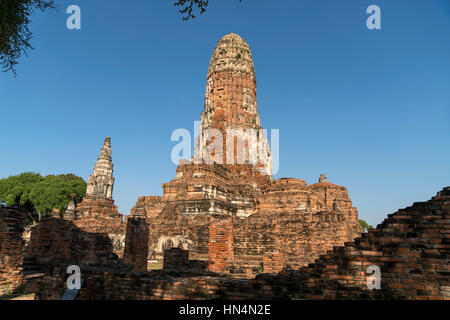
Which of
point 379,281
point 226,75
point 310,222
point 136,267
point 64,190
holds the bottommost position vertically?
point 136,267

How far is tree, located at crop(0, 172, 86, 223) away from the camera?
3506 cm

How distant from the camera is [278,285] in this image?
4566mm

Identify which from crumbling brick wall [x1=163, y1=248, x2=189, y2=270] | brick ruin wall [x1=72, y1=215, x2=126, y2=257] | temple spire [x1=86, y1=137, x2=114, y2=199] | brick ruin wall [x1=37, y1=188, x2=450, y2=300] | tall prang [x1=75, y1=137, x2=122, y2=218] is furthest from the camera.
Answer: temple spire [x1=86, y1=137, x2=114, y2=199]

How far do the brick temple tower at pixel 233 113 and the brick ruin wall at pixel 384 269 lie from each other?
2365 centimetres

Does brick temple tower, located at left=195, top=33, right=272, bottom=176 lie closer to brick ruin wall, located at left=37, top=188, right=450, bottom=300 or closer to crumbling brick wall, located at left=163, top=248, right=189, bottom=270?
crumbling brick wall, located at left=163, top=248, right=189, bottom=270

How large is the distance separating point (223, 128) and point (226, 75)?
620 cm

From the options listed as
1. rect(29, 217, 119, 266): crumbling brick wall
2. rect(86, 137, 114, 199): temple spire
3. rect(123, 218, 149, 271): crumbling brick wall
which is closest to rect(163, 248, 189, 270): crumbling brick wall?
rect(123, 218, 149, 271): crumbling brick wall

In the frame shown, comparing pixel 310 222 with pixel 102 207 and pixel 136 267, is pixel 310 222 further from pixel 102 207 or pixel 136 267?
pixel 102 207

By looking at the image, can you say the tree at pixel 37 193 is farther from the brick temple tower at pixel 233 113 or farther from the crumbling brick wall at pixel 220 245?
the crumbling brick wall at pixel 220 245

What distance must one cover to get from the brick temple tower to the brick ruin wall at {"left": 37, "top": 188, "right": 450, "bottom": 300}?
23646 millimetres

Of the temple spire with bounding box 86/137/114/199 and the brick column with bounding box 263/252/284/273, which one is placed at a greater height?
the temple spire with bounding box 86/137/114/199

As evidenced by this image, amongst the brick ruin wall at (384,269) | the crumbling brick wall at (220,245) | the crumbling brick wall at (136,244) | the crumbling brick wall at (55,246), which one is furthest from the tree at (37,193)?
the brick ruin wall at (384,269)

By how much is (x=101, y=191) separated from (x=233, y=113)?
1477cm
